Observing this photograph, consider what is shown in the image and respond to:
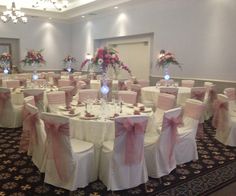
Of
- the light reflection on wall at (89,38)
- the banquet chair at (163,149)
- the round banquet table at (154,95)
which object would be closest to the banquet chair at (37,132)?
the banquet chair at (163,149)

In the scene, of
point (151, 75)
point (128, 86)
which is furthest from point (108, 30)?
point (128, 86)

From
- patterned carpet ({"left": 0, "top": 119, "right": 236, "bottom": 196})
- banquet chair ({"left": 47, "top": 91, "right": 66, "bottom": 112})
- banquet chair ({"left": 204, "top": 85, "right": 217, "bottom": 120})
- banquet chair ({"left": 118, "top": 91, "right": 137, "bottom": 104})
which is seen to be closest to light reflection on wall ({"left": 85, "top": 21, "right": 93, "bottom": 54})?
banquet chair ({"left": 204, "top": 85, "right": 217, "bottom": 120})

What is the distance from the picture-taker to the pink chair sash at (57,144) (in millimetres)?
2831

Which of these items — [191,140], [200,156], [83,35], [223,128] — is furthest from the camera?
[83,35]

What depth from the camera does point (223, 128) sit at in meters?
4.77

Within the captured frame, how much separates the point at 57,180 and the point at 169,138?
146 cm

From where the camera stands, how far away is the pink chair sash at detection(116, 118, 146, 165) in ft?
9.29

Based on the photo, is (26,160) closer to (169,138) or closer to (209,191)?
(169,138)

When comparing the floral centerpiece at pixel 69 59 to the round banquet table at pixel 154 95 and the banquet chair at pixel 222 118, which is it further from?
the banquet chair at pixel 222 118

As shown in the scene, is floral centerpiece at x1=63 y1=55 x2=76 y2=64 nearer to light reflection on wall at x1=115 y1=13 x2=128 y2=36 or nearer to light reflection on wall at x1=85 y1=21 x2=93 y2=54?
light reflection on wall at x1=85 y1=21 x2=93 y2=54

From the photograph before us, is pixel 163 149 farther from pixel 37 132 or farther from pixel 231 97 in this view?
pixel 231 97

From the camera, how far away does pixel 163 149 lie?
331cm

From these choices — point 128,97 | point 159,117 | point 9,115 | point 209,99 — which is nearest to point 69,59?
point 9,115

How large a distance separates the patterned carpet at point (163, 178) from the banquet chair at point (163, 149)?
5.8 inches
